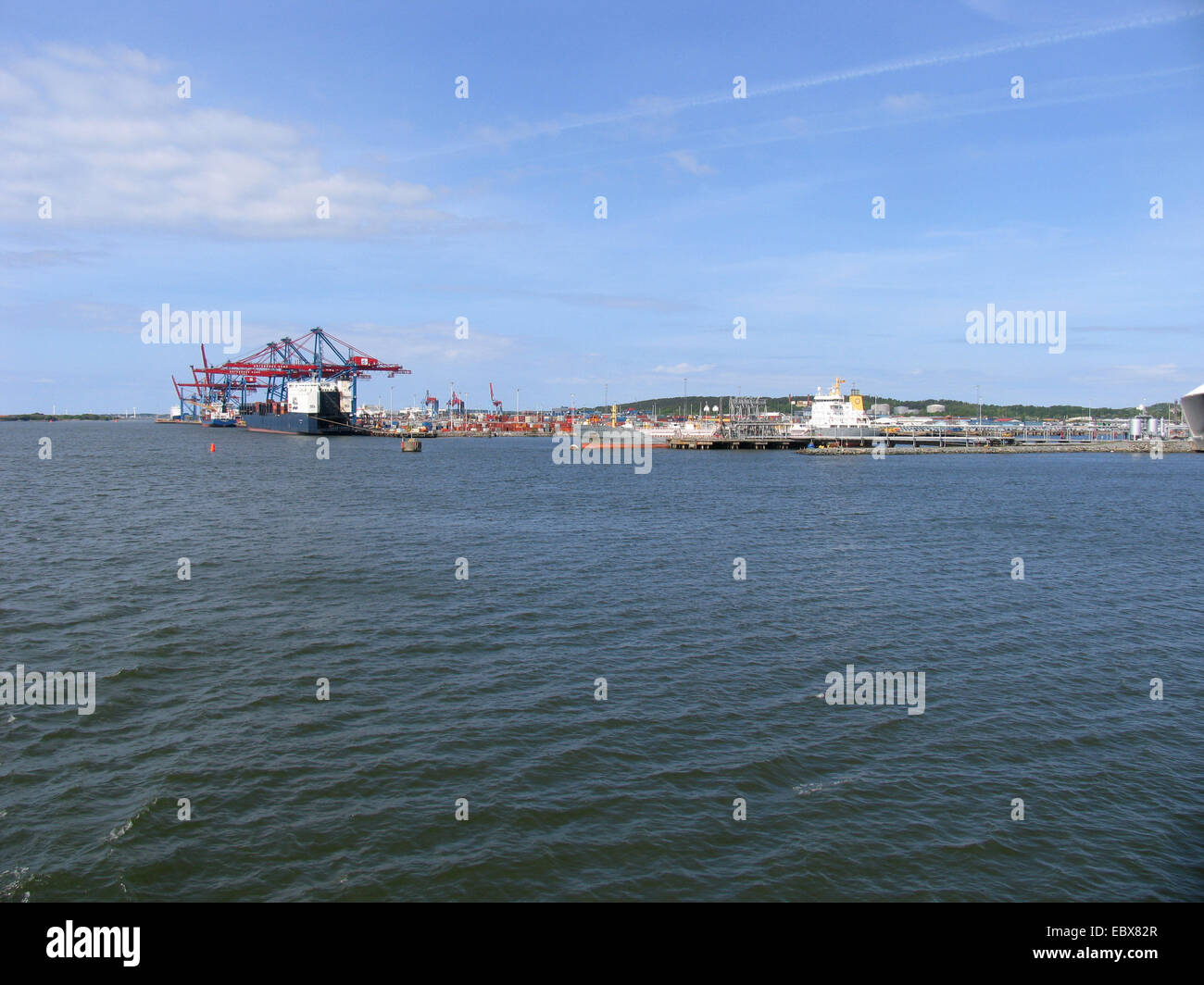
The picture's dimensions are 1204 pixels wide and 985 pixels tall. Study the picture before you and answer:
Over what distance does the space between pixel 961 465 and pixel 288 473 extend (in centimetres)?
7307

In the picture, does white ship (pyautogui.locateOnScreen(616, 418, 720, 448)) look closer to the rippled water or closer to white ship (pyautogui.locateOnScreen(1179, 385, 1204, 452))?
the rippled water

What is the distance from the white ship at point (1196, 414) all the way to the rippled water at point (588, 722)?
5.62 meters

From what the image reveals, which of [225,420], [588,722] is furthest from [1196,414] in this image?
[225,420]

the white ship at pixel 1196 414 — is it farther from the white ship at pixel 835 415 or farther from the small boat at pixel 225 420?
the small boat at pixel 225 420

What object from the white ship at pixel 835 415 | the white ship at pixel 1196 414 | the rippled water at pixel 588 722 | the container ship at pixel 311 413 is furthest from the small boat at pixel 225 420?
the white ship at pixel 1196 414

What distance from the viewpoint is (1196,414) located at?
592 cm

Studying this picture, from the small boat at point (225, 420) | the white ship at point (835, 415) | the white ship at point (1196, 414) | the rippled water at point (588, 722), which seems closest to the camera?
the white ship at point (1196, 414)

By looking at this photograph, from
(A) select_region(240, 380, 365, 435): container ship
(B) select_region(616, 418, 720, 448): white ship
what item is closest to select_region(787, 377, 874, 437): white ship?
(B) select_region(616, 418, 720, 448): white ship

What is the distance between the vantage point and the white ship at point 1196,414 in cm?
590

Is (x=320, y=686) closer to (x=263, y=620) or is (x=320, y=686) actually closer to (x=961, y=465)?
(x=263, y=620)

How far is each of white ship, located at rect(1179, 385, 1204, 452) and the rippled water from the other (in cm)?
562

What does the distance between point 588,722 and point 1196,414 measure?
9442 millimetres
